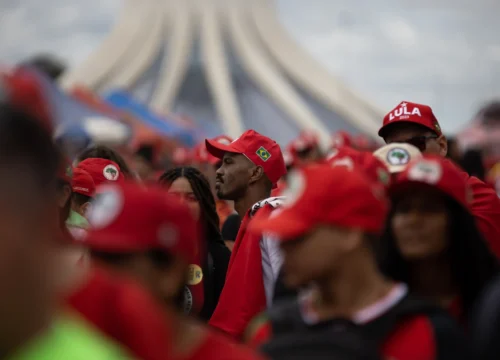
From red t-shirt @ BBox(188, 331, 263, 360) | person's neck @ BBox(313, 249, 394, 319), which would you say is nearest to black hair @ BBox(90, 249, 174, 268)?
red t-shirt @ BBox(188, 331, 263, 360)

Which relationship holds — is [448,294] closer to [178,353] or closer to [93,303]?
[178,353]

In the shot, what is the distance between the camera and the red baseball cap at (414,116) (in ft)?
13.0

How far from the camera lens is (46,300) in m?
1.30

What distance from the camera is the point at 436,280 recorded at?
106 inches

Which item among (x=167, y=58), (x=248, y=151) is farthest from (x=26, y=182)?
(x=167, y=58)

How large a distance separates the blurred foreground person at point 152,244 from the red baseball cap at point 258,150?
2458mm

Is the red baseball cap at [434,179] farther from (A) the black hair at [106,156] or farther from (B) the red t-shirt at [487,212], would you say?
(A) the black hair at [106,156]

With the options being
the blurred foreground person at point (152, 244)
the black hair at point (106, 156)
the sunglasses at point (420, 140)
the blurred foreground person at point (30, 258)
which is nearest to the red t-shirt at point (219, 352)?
the blurred foreground person at point (152, 244)

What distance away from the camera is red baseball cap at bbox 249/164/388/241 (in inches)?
89.2

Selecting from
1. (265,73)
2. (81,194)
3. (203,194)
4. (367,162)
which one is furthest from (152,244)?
(265,73)

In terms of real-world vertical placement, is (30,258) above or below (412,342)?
above

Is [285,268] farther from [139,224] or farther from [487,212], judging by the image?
[487,212]

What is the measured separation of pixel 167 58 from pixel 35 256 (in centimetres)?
2626

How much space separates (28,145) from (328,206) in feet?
3.49
